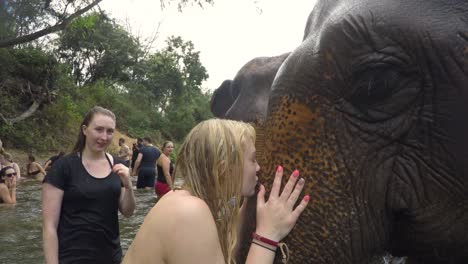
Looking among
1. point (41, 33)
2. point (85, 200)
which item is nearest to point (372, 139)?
point (85, 200)

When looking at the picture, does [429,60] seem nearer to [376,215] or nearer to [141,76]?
[376,215]

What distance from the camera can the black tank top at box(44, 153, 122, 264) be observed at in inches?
129

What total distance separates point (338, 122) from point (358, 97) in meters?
0.10

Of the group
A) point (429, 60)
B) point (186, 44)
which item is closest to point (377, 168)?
point (429, 60)

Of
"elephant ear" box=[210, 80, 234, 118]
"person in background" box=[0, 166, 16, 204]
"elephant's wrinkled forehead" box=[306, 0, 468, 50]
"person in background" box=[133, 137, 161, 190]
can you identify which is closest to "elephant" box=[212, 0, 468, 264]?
"elephant's wrinkled forehead" box=[306, 0, 468, 50]

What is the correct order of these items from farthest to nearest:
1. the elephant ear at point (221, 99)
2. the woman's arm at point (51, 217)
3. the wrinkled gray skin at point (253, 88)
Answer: the elephant ear at point (221, 99) → the wrinkled gray skin at point (253, 88) → the woman's arm at point (51, 217)

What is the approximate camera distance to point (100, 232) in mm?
3361

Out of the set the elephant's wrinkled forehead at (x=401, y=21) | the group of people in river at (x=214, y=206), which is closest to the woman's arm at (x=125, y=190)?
the group of people in river at (x=214, y=206)

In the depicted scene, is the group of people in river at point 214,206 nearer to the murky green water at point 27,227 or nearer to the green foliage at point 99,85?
the murky green water at point 27,227

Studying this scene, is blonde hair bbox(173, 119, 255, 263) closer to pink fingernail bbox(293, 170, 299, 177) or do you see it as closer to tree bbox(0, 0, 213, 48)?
pink fingernail bbox(293, 170, 299, 177)

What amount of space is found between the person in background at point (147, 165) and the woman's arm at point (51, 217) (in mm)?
8572

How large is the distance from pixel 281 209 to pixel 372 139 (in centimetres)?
35

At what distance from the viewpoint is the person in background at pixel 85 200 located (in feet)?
10.6

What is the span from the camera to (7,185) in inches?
465
